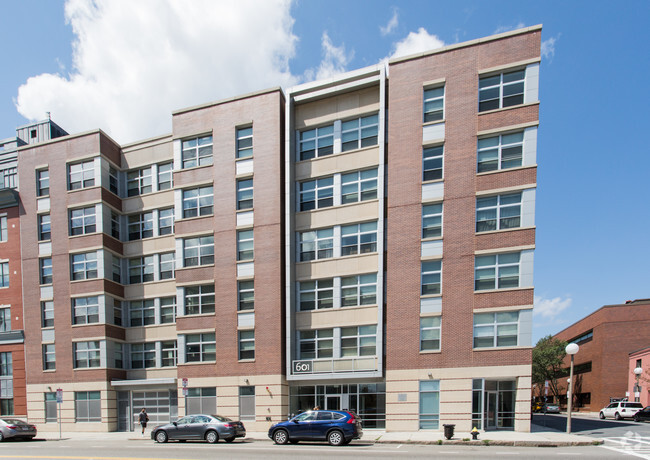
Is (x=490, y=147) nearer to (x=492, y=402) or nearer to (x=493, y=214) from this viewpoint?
(x=493, y=214)

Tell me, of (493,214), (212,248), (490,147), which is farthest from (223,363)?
(490,147)

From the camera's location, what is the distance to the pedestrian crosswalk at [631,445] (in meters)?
16.2

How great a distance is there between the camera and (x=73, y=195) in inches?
1265

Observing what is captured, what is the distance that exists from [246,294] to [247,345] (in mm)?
3103

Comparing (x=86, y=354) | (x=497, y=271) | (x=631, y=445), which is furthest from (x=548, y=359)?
(x=86, y=354)

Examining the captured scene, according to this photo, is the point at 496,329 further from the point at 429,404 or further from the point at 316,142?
the point at 316,142

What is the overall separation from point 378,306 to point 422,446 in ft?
27.4

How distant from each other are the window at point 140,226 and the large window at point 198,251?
14.8 ft

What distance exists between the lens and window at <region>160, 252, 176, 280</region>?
103 feet

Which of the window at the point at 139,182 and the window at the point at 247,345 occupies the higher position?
the window at the point at 139,182

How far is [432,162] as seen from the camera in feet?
83.0

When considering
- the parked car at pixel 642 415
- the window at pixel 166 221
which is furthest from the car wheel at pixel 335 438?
the parked car at pixel 642 415

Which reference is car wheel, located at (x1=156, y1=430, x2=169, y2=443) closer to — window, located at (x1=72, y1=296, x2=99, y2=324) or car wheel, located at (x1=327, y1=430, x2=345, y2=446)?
car wheel, located at (x1=327, y1=430, x2=345, y2=446)

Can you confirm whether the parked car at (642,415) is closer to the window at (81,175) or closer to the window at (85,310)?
the window at (85,310)
